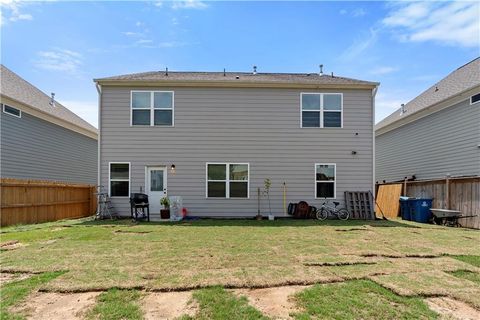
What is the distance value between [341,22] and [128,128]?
8300 mm

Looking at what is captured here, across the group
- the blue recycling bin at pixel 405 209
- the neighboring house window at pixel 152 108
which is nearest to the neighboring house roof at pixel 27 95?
the neighboring house window at pixel 152 108

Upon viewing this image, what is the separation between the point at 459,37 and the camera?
11.8 metres

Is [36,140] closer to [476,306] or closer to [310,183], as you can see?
[310,183]

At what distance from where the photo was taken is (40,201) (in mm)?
11078

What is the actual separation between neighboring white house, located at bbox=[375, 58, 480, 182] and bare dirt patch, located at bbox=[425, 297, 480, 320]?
9.93 meters

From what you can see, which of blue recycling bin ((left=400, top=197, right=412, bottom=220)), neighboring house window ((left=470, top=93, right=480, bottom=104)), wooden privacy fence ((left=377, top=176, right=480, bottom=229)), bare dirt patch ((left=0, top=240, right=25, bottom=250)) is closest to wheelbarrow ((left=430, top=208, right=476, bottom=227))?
wooden privacy fence ((left=377, top=176, right=480, bottom=229))

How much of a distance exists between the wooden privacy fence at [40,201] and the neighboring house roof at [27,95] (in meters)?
3.62

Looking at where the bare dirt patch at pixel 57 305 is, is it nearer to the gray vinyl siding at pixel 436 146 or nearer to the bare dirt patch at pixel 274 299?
the bare dirt patch at pixel 274 299

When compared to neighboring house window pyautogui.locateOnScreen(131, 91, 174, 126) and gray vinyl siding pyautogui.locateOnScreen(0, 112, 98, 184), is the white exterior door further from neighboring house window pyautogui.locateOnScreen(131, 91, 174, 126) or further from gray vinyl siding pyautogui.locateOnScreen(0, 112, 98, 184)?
gray vinyl siding pyautogui.locateOnScreen(0, 112, 98, 184)

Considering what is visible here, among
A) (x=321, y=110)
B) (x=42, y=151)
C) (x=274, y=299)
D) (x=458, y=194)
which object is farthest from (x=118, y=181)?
(x=458, y=194)

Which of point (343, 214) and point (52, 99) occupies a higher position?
point (52, 99)

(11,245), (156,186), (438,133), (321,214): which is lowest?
(321,214)

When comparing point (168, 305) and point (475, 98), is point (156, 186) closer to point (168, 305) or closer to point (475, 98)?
point (168, 305)

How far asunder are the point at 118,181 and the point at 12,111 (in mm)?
5010
